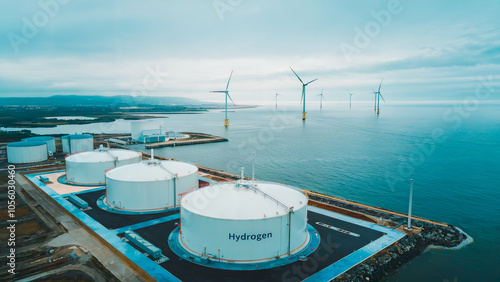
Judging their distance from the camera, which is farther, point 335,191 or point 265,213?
point 335,191

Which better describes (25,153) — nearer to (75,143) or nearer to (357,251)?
(75,143)

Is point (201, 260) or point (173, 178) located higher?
point (173, 178)

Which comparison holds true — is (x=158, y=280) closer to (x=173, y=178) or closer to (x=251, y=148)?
(x=173, y=178)

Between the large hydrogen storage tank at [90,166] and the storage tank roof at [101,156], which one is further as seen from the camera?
the storage tank roof at [101,156]

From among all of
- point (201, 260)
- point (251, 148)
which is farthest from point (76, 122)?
point (201, 260)

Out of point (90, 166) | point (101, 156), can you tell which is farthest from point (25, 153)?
point (90, 166)

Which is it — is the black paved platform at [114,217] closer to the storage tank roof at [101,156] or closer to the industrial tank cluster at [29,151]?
the storage tank roof at [101,156]

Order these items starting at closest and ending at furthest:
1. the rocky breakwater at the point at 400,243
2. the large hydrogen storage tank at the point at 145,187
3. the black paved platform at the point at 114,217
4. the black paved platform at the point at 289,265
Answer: the black paved platform at the point at 289,265 < the rocky breakwater at the point at 400,243 < the black paved platform at the point at 114,217 < the large hydrogen storage tank at the point at 145,187

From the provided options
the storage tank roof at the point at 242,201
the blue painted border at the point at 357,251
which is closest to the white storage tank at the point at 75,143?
the storage tank roof at the point at 242,201
